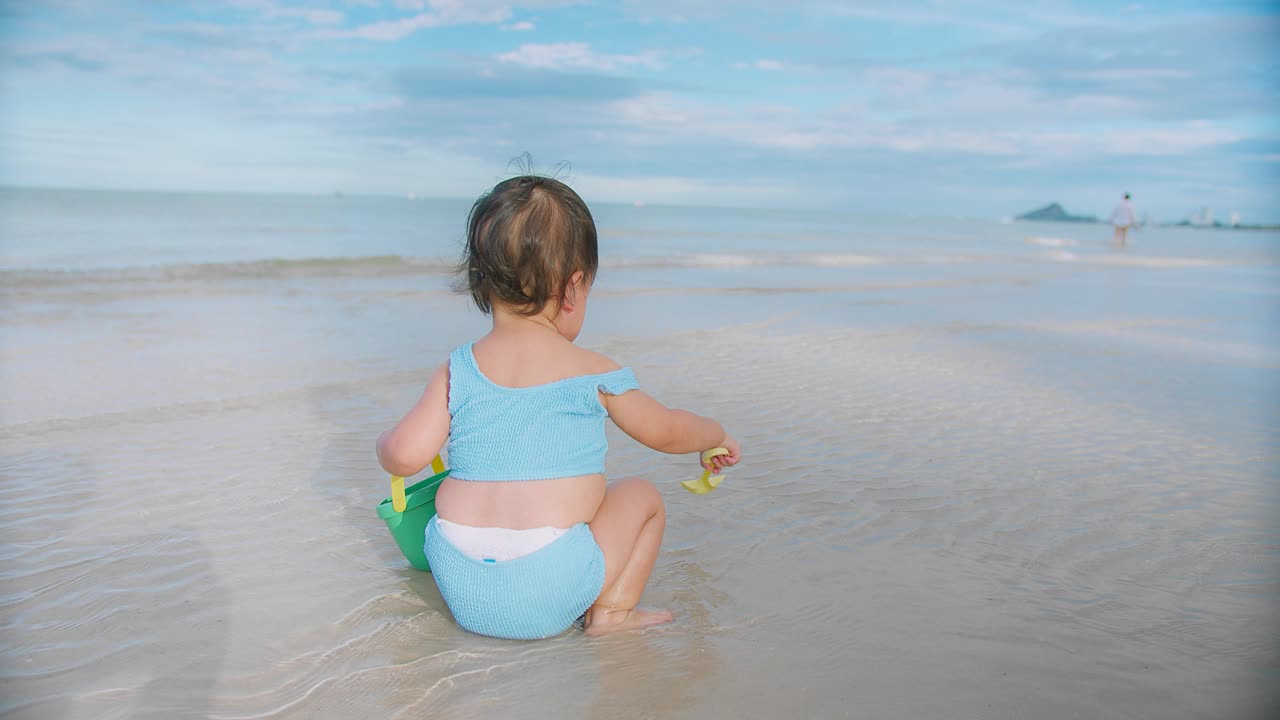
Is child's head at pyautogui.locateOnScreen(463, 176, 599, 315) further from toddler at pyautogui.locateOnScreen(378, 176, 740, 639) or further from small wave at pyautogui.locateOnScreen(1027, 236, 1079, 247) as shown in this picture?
small wave at pyautogui.locateOnScreen(1027, 236, 1079, 247)

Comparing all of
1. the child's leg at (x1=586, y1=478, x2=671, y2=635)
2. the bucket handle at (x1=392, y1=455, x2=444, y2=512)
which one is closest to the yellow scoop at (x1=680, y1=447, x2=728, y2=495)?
the child's leg at (x1=586, y1=478, x2=671, y2=635)

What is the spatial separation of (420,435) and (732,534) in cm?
132

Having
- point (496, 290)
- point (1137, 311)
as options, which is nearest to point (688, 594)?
point (496, 290)

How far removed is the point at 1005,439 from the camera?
13.6ft

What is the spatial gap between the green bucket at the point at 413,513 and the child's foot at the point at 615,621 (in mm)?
536

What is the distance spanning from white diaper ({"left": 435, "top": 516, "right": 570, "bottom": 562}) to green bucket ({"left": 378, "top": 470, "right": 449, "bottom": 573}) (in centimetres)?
30

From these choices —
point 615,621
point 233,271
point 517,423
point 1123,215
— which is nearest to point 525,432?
point 517,423

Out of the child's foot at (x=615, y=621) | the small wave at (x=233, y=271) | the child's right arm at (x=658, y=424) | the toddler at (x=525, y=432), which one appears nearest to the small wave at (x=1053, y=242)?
Answer: the small wave at (x=233, y=271)

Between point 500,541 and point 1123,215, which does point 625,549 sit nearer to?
point 500,541

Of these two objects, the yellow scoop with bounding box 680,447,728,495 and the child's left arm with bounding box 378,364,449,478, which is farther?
the yellow scoop with bounding box 680,447,728,495

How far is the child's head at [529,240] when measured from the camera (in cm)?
207

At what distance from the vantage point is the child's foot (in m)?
2.28

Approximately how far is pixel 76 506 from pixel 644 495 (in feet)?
7.47

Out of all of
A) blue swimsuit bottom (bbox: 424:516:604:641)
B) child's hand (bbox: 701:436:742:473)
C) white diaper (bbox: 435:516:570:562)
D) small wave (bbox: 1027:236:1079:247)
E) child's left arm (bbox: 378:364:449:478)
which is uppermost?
small wave (bbox: 1027:236:1079:247)
